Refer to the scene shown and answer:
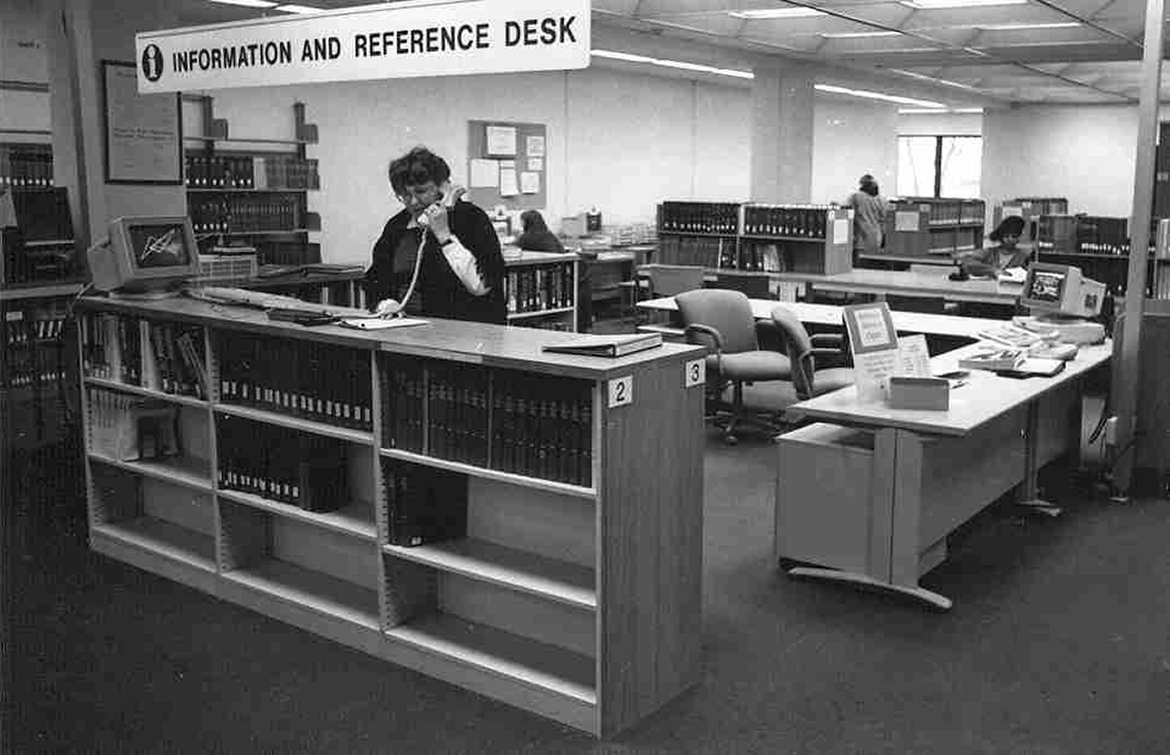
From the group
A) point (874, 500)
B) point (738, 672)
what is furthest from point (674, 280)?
point (738, 672)

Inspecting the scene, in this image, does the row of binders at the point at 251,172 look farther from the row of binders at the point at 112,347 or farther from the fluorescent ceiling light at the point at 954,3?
the fluorescent ceiling light at the point at 954,3

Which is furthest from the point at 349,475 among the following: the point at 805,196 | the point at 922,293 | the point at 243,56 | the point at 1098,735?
the point at 805,196

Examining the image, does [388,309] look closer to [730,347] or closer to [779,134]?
[730,347]

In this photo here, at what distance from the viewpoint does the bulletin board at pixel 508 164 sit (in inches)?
479

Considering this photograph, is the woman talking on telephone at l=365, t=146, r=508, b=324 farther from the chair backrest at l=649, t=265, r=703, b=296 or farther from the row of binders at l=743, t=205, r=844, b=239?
the row of binders at l=743, t=205, r=844, b=239

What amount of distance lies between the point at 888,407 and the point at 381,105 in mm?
7885

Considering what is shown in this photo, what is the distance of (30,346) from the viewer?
25.8 feet

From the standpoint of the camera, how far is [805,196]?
12891 millimetres

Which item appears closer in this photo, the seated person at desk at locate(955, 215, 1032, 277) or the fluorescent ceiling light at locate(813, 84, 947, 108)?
the seated person at desk at locate(955, 215, 1032, 277)

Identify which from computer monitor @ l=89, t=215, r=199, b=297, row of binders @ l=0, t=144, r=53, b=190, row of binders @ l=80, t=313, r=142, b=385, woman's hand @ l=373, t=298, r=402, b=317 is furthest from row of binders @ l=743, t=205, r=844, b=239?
row of binders @ l=80, t=313, r=142, b=385

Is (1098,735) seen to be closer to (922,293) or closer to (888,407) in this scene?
(888,407)

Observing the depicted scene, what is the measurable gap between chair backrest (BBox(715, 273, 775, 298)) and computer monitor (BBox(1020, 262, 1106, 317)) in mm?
3206

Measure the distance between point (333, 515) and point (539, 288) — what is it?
431 centimetres

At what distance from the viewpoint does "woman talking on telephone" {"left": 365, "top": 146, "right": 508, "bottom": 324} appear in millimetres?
4406
